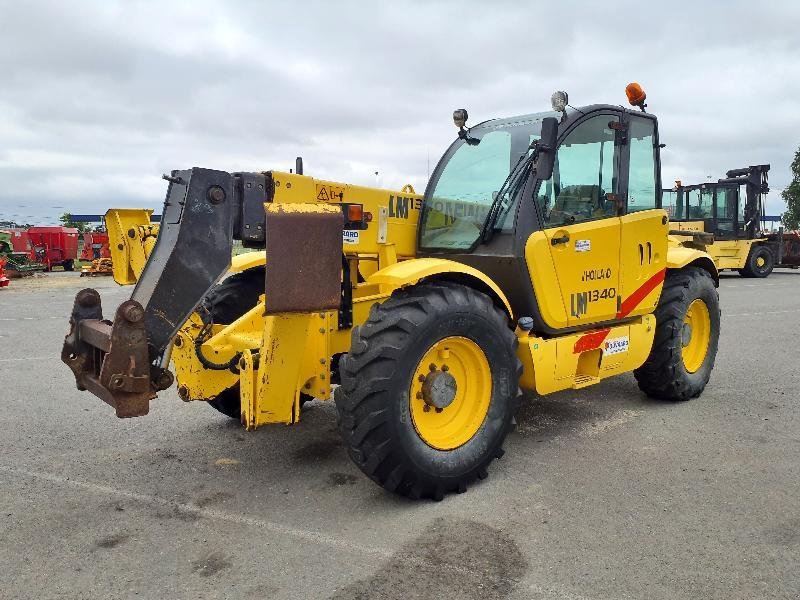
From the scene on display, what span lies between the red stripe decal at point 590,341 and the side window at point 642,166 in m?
1.04

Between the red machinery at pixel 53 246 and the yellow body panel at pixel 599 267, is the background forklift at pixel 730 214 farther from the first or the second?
the red machinery at pixel 53 246

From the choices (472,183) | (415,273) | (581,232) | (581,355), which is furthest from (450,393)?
(472,183)

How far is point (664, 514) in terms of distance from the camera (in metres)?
3.59

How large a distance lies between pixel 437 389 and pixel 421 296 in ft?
1.86

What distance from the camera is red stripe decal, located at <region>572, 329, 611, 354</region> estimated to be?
4711mm

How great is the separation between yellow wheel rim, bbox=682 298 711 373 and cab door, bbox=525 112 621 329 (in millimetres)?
1535

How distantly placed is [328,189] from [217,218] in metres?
0.75

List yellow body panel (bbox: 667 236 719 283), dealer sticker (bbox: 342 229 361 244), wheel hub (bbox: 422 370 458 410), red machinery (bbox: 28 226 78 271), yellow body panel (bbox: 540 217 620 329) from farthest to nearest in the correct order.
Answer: red machinery (bbox: 28 226 78 271) < yellow body panel (bbox: 667 236 719 283) < yellow body panel (bbox: 540 217 620 329) < dealer sticker (bbox: 342 229 361 244) < wheel hub (bbox: 422 370 458 410)

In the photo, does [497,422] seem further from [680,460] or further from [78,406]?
[78,406]

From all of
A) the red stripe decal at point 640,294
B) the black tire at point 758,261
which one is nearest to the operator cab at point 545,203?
the red stripe decal at point 640,294

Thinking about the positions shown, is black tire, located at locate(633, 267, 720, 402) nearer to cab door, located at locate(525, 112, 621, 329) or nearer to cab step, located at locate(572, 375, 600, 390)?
cab door, located at locate(525, 112, 621, 329)

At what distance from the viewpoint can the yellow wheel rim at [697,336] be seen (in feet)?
20.0

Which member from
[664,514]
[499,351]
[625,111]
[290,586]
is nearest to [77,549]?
[290,586]

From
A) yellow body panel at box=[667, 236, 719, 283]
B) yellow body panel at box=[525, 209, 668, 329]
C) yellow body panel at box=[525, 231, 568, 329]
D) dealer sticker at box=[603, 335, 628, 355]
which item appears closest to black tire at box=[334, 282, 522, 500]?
yellow body panel at box=[525, 231, 568, 329]
